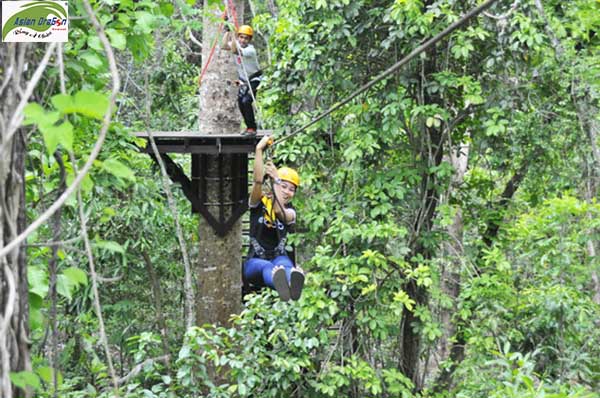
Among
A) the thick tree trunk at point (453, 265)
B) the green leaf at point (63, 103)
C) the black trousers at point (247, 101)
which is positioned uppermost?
the black trousers at point (247, 101)

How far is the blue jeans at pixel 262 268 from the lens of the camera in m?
5.25

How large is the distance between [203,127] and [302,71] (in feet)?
4.25

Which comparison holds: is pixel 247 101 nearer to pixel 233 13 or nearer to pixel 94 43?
pixel 233 13

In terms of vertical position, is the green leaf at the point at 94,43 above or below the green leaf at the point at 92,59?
above

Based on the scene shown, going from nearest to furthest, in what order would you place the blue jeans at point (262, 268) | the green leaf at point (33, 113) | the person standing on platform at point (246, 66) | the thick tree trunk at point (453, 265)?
the green leaf at point (33, 113) < the blue jeans at point (262, 268) < the person standing on platform at point (246, 66) < the thick tree trunk at point (453, 265)

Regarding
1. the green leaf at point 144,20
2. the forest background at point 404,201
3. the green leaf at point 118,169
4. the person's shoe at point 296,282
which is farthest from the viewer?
the forest background at point 404,201

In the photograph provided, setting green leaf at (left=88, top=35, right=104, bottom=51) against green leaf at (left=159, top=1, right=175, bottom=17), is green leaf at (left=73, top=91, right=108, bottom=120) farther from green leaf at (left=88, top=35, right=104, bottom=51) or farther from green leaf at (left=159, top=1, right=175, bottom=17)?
green leaf at (left=159, top=1, right=175, bottom=17)

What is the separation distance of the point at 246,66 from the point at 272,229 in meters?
1.48

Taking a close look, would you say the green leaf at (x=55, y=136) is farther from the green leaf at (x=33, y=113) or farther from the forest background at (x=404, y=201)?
the forest background at (x=404, y=201)

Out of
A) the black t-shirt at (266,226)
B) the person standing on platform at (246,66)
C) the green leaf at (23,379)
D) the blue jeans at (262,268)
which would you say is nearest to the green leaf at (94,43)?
the green leaf at (23,379)

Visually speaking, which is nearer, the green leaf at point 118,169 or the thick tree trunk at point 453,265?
the green leaf at point 118,169

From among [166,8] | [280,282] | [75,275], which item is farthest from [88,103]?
[280,282]

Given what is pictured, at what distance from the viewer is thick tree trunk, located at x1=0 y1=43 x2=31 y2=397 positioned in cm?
151

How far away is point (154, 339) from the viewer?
466 cm
